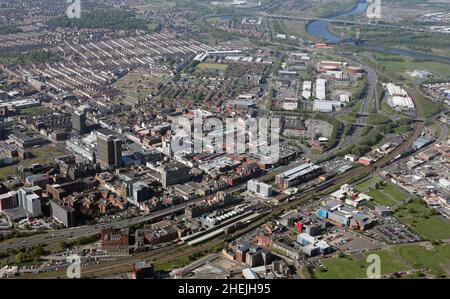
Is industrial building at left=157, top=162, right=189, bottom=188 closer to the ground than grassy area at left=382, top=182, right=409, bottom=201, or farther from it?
farther from it

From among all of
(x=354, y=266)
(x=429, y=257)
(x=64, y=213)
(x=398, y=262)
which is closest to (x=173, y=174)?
(x=64, y=213)

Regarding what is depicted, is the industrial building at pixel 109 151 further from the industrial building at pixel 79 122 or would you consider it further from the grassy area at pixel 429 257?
the grassy area at pixel 429 257

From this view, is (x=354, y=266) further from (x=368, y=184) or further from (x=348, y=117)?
(x=348, y=117)

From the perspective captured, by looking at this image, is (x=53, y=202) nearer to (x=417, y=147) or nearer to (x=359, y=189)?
(x=359, y=189)

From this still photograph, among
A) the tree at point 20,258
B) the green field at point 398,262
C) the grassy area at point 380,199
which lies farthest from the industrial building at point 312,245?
the tree at point 20,258

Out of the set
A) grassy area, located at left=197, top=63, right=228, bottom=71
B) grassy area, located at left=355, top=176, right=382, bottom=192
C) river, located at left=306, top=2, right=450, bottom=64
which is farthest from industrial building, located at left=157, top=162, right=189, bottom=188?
river, located at left=306, top=2, right=450, bottom=64

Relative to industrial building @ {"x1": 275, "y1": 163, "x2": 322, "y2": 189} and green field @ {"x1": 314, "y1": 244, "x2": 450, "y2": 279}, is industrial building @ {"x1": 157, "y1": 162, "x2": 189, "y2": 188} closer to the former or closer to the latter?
industrial building @ {"x1": 275, "y1": 163, "x2": 322, "y2": 189}
